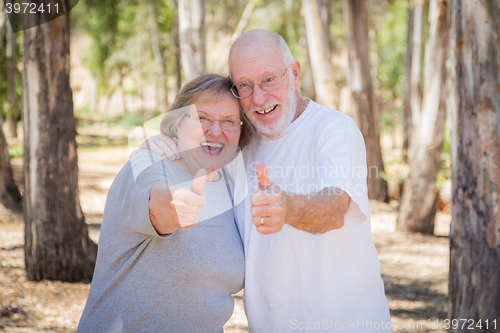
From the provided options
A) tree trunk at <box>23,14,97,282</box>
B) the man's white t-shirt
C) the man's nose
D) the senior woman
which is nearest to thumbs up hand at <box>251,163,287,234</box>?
the senior woman

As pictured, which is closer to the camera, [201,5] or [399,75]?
[201,5]

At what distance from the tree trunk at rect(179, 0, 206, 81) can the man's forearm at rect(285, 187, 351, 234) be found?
5.13 meters

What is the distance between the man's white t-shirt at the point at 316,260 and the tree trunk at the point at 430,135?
5386 millimetres

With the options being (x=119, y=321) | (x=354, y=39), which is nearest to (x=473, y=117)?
(x=119, y=321)

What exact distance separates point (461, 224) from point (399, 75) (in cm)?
2395

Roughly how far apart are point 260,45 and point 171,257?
118cm

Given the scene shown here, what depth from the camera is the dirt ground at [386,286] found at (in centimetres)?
412

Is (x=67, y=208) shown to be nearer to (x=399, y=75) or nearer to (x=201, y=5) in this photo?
(x=201, y=5)

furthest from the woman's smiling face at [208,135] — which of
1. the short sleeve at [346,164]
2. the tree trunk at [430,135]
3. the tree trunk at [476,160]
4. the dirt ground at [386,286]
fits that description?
the tree trunk at [430,135]

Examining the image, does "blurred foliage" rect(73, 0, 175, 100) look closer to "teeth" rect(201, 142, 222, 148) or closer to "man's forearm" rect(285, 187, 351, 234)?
"teeth" rect(201, 142, 222, 148)

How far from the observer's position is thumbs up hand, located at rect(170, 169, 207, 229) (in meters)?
1.48

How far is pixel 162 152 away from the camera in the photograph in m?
2.18

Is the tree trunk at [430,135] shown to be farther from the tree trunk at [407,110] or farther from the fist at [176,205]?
the fist at [176,205]

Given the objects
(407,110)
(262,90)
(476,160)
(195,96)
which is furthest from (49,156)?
(407,110)
